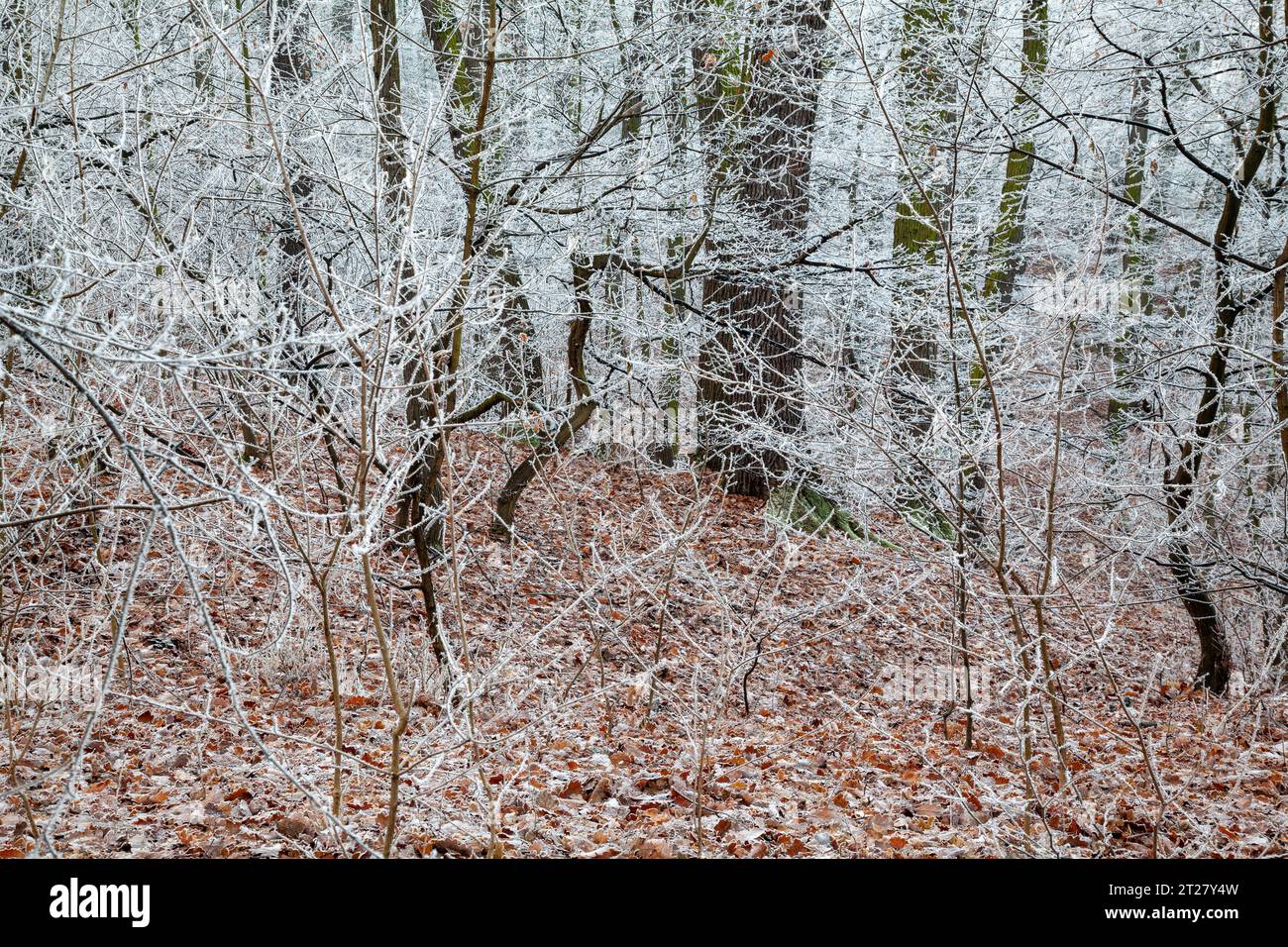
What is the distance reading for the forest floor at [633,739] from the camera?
Result: 3.61 metres

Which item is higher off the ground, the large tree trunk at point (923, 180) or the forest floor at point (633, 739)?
the large tree trunk at point (923, 180)

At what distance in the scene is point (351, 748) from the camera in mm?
4598

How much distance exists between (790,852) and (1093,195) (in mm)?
4137

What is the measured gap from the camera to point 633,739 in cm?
522

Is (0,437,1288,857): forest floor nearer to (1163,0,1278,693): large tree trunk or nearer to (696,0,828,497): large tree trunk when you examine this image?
(1163,0,1278,693): large tree trunk

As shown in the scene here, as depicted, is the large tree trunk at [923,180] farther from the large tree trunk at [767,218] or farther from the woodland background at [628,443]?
the large tree trunk at [767,218]

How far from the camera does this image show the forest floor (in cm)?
361

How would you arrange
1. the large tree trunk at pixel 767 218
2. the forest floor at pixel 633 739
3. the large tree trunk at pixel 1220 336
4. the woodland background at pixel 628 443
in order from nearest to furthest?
the woodland background at pixel 628 443 < the forest floor at pixel 633 739 < the large tree trunk at pixel 1220 336 < the large tree trunk at pixel 767 218

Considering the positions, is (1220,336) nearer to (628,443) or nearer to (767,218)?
(767,218)

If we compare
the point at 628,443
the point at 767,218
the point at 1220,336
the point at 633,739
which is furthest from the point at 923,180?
the point at 633,739

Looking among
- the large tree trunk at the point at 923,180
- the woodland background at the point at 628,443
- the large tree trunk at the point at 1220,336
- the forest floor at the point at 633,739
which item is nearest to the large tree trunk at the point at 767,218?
the woodland background at the point at 628,443
